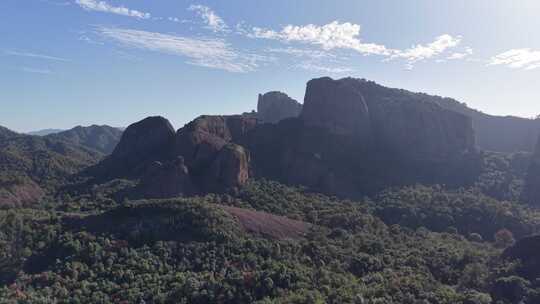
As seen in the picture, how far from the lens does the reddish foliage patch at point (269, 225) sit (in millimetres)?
62250

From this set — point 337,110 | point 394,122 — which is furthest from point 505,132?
point 337,110

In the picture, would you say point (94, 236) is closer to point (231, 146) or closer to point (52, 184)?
point (231, 146)

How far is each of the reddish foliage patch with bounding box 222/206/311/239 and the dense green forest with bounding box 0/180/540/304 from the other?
3.15 ft

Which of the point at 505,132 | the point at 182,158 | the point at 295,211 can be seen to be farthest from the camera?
the point at 505,132

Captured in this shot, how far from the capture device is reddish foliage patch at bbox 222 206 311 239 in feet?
204

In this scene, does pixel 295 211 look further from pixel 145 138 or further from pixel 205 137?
pixel 145 138

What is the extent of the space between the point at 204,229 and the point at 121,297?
15133 millimetres

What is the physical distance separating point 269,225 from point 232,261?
1223cm

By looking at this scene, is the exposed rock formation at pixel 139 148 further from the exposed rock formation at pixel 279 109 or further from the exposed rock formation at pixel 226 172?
the exposed rock formation at pixel 279 109

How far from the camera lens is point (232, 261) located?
53.1 m

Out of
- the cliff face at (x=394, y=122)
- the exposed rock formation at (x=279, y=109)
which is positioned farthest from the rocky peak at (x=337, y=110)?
the exposed rock formation at (x=279, y=109)

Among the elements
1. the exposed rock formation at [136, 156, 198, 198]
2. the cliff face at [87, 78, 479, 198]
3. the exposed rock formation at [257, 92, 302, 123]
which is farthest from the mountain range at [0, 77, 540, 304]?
the exposed rock formation at [257, 92, 302, 123]

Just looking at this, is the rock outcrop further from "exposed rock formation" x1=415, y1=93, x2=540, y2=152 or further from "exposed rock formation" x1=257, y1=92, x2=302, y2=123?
"exposed rock formation" x1=257, y1=92, x2=302, y2=123

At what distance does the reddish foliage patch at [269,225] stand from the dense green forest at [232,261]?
0.96 m
